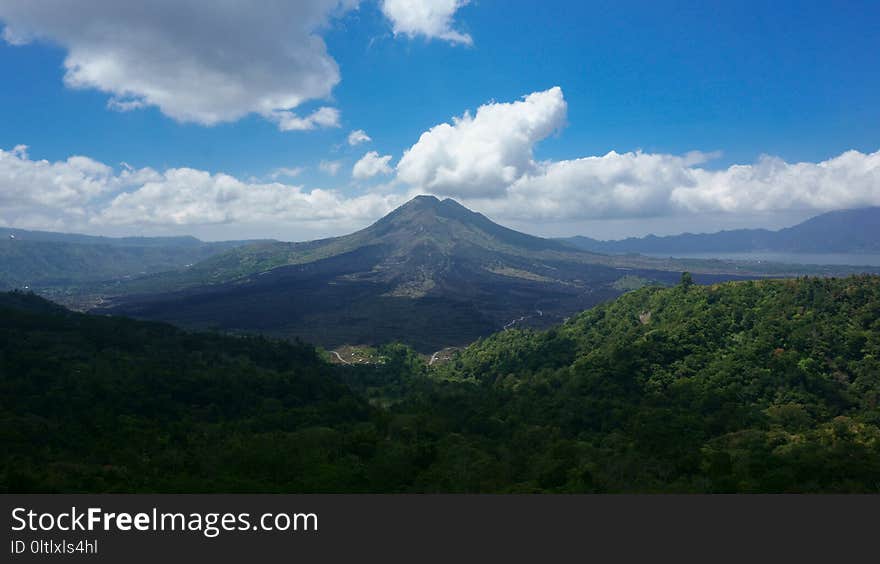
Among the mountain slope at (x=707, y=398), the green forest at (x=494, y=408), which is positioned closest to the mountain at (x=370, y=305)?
the green forest at (x=494, y=408)

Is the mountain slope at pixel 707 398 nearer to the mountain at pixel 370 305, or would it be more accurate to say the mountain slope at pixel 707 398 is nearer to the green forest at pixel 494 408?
the green forest at pixel 494 408

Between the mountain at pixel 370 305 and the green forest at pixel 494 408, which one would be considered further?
the mountain at pixel 370 305

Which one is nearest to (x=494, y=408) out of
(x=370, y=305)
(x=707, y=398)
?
Answer: (x=707, y=398)

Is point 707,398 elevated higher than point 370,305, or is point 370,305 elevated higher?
point 707,398

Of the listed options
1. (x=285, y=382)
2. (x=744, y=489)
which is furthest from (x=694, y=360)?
(x=285, y=382)

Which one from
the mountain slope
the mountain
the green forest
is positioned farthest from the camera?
the mountain

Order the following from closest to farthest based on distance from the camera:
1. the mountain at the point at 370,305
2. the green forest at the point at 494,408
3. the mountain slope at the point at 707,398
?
the green forest at the point at 494,408, the mountain slope at the point at 707,398, the mountain at the point at 370,305

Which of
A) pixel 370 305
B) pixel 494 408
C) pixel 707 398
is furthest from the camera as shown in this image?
pixel 370 305

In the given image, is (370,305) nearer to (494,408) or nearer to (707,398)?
(494,408)

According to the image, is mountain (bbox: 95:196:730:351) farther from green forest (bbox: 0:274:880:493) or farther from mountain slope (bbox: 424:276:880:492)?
mountain slope (bbox: 424:276:880:492)

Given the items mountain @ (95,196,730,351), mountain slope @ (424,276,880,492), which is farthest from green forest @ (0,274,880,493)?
mountain @ (95,196,730,351)
